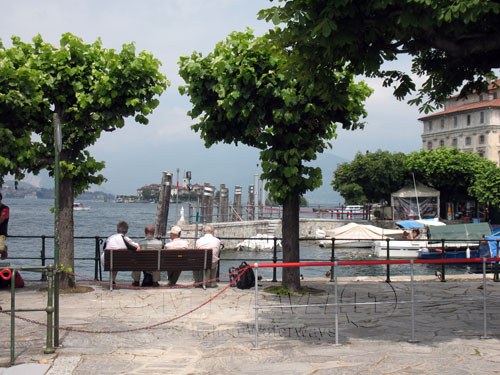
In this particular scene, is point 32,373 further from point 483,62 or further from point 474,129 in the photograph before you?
point 474,129

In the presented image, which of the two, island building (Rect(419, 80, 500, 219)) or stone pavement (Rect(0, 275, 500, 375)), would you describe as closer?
stone pavement (Rect(0, 275, 500, 375))

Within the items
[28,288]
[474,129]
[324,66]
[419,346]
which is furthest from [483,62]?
[474,129]

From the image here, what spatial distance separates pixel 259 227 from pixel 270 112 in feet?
145

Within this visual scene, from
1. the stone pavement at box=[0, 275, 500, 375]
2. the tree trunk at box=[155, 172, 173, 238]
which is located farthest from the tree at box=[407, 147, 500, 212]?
the stone pavement at box=[0, 275, 500, 375]

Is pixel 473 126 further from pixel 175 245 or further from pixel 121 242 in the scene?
pixel 121 242

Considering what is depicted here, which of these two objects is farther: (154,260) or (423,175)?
(423,175)

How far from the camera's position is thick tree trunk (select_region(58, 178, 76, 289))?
12203 millimetres

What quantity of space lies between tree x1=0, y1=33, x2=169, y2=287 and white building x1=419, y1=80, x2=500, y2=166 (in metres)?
81.2

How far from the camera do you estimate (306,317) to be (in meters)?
9.70

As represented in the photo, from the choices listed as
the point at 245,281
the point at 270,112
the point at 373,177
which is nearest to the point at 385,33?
the point at 270,112

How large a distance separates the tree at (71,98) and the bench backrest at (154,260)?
37.3 inches

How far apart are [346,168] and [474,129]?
39.7 meters

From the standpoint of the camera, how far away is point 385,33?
805cm

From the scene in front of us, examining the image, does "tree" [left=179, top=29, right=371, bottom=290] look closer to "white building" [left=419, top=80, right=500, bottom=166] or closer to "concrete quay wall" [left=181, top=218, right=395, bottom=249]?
"concrete quay wall" [left=181, top=218, right=395, bottom=249]
